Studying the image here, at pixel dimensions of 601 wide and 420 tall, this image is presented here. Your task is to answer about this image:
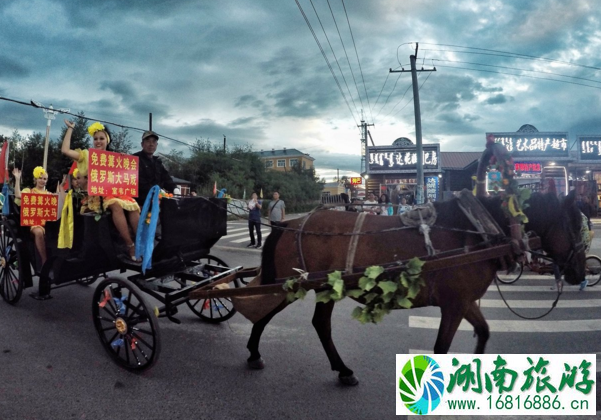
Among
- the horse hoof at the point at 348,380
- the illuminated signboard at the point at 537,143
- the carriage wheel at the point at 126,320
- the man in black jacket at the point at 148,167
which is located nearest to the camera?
the horse hoof at the point at 348,380

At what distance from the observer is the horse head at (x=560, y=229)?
2.92 m

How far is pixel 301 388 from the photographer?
10.2 feet

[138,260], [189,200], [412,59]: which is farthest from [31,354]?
[412,59]

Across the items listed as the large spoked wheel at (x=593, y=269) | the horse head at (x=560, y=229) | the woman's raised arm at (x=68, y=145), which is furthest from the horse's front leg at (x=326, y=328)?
the large spoked wheel at (x=593, y=269)

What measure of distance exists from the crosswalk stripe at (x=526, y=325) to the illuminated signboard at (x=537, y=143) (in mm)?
21331

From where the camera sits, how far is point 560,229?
9.64ft

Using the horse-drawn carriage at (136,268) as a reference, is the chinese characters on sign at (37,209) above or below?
above

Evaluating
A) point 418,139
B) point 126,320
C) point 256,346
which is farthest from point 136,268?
point 418,139

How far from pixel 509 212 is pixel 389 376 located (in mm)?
1732

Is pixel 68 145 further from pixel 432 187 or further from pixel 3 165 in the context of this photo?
pixel 432 187

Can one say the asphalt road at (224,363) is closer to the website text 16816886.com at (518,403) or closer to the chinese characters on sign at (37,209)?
the website text 16816886.com at (518,403)

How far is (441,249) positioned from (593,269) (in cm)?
614

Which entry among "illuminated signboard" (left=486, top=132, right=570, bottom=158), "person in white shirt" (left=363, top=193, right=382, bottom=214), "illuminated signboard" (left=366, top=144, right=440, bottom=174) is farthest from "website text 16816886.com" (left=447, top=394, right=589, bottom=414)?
"illuminated signboard" (left=486, top=132, right=570, bottom=158)

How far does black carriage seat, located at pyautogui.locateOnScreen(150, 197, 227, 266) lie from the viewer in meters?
3.82
